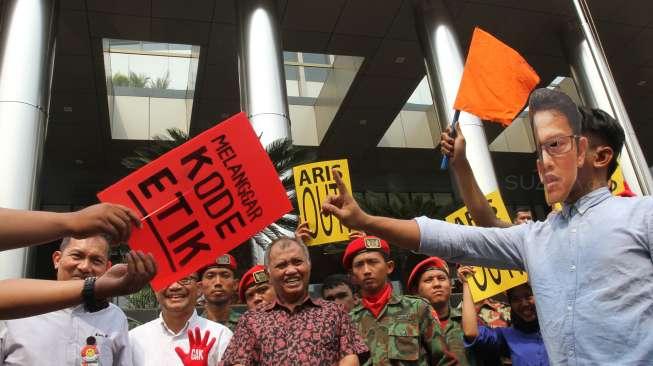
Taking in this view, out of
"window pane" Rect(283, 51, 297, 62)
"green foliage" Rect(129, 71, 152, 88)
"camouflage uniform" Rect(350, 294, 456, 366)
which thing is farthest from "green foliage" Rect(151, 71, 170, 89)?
"camouflage uniform" Rect(350, 294, 456, 366)

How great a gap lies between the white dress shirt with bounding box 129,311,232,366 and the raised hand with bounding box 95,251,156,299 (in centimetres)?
135

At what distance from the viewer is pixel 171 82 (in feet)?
35.6

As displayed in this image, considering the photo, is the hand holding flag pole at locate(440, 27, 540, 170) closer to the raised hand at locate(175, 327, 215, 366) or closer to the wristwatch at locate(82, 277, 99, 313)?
the wristwatch at locate(82, 277, 99, 313)

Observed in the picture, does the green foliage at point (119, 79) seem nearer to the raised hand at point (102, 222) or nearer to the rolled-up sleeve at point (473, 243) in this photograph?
the raised hand at point (102, 222)

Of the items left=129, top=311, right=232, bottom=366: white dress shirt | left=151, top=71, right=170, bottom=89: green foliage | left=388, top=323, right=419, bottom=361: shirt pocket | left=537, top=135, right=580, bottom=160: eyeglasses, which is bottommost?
left=388, top=323, right=419, bottom=361: shirt pocket

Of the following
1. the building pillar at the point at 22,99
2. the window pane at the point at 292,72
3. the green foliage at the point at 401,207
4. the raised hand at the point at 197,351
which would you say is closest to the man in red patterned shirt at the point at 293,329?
the raised hand at the point at 197,351

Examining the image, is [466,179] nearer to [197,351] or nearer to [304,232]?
[197,351]

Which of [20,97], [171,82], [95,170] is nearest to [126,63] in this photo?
[171,82]

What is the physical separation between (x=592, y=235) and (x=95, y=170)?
41.2 ft

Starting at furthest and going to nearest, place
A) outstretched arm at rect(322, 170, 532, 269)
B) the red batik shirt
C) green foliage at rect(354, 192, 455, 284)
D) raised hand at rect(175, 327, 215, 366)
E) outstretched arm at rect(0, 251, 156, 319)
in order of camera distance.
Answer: green foliage at rect(354, 192, 455, 284) < raised hand at rect(175, 327, 215, 366) < the red batik shirt < outstretched arm at rect(322, 170, 532, 269) < outstretched arm at rect(0, 251, 156, 319)

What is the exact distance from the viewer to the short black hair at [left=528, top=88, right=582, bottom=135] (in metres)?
1.58

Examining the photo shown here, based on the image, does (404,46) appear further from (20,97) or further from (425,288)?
(425,288)

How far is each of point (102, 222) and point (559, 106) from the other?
4.16 feet

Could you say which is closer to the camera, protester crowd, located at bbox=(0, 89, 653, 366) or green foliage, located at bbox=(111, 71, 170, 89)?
protester crowd, located at bbox=(0, 89, 653, 366)
